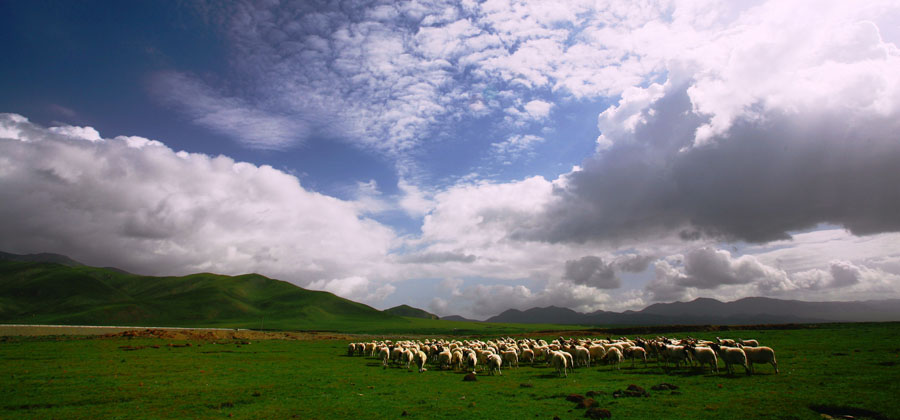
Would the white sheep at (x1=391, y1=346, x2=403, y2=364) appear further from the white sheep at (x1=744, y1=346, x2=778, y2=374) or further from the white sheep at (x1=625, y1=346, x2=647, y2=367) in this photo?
the white sheep at (x1=744, y1=346, x2=778, y2=374)

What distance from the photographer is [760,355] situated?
23328 millimetres

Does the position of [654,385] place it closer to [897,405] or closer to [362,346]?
[897,405]

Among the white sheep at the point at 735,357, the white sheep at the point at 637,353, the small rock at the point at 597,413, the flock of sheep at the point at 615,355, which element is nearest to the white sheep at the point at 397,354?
the flock of sheep at the point at 615,355

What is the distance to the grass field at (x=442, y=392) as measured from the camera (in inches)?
630

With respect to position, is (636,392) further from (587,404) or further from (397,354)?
(397,354)

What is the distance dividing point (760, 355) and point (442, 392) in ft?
62.1

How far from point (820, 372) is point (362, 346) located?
44259 millimetres

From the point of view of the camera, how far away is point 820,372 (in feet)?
75.0

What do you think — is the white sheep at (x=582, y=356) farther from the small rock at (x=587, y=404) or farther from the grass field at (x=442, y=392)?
the small rock at (x=587, y=404)

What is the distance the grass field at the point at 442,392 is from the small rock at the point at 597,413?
1.07 ft

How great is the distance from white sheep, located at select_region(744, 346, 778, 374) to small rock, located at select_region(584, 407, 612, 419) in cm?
1469

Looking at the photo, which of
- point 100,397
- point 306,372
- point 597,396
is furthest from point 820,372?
point 100,397

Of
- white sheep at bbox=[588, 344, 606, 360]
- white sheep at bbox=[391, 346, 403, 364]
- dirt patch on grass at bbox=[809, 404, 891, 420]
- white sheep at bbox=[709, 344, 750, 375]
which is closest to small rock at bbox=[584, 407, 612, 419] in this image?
dirt patch on grass at bbox=[809, 404, 891, 420]

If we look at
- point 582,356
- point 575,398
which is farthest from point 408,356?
point 575,398
